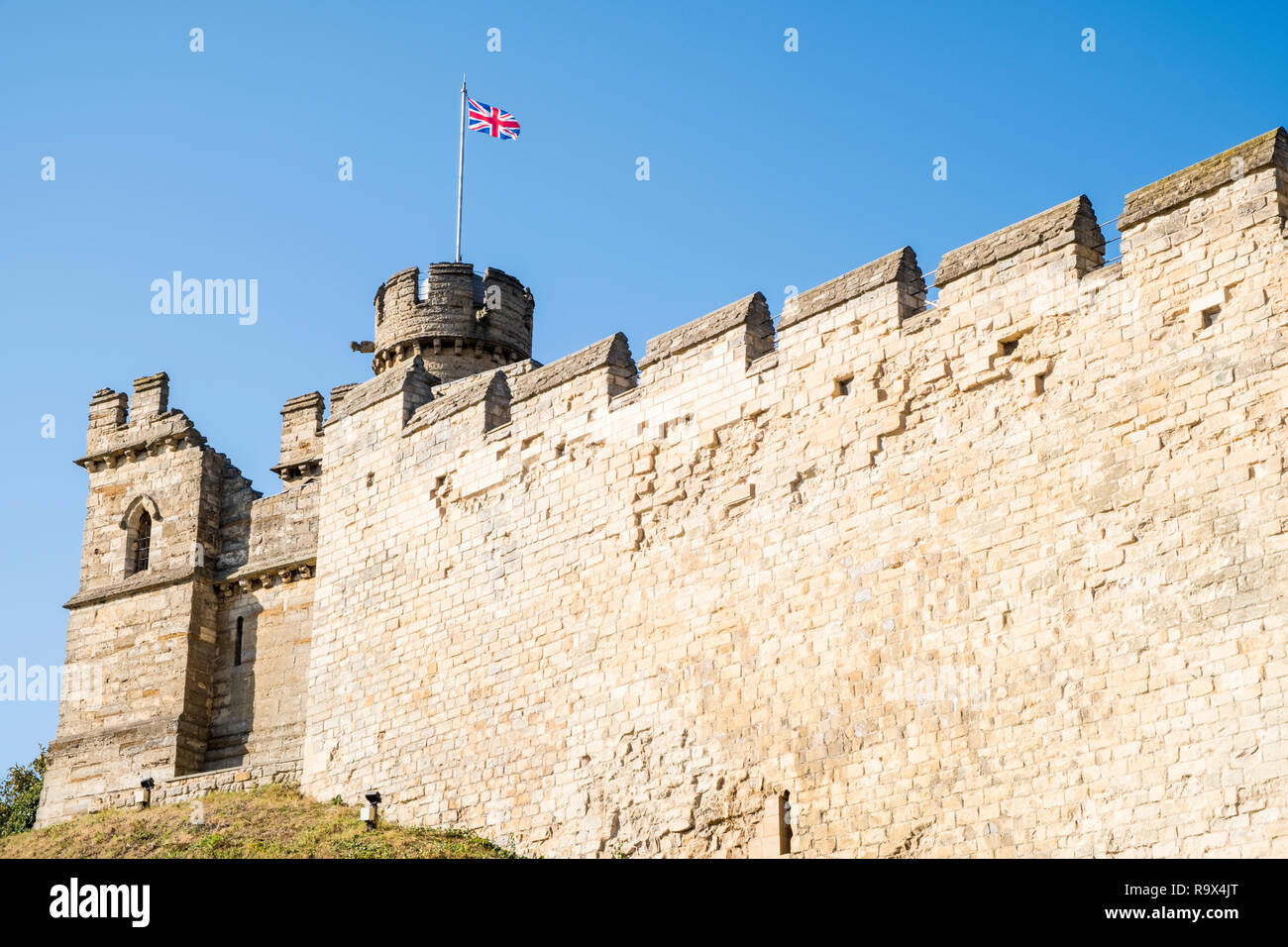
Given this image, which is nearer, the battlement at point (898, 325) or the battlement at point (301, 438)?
the battlement at point (898, 325)

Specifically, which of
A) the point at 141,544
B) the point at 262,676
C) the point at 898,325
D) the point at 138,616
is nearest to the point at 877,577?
the point at 898,325

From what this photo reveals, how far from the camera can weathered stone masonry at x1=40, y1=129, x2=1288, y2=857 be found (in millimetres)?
13711

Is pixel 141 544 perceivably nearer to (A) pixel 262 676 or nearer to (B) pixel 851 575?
(A) pixel 262 676

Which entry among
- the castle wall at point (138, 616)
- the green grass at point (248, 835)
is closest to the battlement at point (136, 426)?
the castle wall at point (138, 616)

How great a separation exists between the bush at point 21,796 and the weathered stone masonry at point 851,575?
27.7 feet

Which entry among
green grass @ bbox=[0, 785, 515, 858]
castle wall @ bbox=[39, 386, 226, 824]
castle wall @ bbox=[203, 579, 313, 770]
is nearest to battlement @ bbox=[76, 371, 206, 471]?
castle wall @ bbox=[39, 386, 226, 824]

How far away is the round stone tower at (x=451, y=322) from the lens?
1024 inches

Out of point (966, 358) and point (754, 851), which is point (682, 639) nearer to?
point (754, 851)

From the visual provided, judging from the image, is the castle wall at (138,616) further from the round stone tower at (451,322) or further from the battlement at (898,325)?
the battlement at (898,325)

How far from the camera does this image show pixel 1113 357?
14.7 metres

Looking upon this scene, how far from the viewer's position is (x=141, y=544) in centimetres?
2589

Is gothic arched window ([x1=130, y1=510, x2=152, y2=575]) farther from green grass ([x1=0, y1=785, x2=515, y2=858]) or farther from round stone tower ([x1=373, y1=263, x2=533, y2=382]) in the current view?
green grass ([x1=0, y1=785, x2=515, y2=858])

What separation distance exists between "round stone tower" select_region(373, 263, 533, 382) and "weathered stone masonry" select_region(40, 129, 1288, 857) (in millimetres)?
3778
